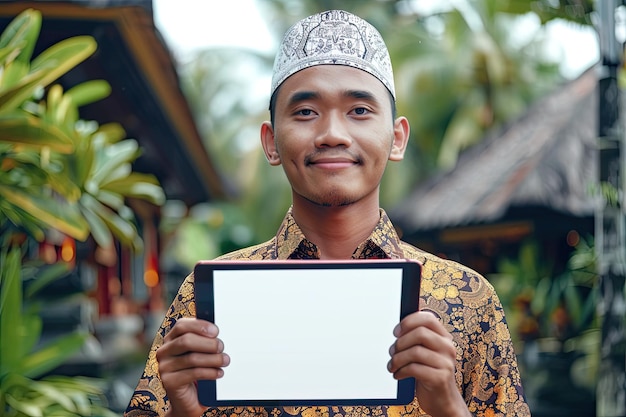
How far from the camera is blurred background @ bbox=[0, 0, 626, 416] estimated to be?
4.64 m

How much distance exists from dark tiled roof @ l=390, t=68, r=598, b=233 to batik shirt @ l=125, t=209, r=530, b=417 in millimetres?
9085

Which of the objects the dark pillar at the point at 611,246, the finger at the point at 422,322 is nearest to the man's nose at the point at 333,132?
the finger at the point at 422,322

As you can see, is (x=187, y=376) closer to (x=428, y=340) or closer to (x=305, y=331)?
(x=305, y=331)

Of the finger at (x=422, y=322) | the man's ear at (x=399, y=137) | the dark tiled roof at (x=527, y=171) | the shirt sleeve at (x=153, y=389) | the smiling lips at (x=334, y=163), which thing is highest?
the dark tiled roof at (x=527, y=171)

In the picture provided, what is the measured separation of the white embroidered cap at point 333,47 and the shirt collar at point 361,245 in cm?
27

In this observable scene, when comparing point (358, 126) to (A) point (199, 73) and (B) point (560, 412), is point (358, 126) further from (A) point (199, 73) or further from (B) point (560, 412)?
(A) point (199, 73)

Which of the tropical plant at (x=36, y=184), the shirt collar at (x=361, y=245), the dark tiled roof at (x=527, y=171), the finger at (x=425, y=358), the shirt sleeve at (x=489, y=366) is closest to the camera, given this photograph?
the finger at (x=425, y=358)

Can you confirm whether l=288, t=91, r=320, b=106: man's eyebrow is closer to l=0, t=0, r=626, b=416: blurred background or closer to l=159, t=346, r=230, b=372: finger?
l=159, t=346, r=230, b=372: finger

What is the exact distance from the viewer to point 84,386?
15.6ft

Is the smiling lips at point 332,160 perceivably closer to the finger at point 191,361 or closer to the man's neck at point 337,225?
the man's neck at point 337,225

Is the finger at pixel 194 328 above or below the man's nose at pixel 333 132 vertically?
below

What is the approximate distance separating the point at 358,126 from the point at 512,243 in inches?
488

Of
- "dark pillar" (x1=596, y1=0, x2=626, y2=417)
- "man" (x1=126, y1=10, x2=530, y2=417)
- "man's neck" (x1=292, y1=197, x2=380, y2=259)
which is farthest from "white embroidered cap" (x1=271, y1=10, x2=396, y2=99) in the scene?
"dark pillar" (x1=596, y1=0, x2=626, y2=417)

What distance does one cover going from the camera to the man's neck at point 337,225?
1.84m
